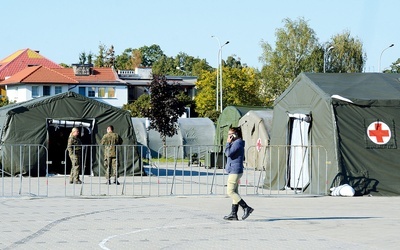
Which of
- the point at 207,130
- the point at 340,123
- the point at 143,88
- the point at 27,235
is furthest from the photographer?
the point at 143,88

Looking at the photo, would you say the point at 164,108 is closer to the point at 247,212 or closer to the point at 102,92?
the point at 247,212

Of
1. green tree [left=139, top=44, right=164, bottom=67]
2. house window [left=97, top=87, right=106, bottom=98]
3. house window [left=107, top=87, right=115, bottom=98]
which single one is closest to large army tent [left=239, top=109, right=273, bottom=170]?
house window [left=97, top=87, right=106, bottom=98]

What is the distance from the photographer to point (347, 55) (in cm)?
8175

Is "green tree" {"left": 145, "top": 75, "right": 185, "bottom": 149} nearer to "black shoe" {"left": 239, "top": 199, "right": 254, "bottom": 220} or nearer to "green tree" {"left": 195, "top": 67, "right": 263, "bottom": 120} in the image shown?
"green tree" {"left": 195, "top": 67, "right": 263, "bottom": 120}

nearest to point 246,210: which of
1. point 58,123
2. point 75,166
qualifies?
point 75,166

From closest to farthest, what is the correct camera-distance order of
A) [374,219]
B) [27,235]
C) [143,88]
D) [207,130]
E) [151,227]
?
[27,235] < [151,227] < [374,219] < [207,130] < [143,88]

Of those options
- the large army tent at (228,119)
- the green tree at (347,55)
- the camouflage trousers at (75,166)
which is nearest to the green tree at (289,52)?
the green tree at (347,55)

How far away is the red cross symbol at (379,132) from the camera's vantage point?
2280cm

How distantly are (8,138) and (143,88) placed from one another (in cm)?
8124

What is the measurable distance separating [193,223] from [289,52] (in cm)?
6667

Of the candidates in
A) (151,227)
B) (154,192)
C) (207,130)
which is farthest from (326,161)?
(207,130)

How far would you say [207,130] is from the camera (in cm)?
5650

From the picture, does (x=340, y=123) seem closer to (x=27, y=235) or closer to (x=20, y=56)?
(x=27, y=235)

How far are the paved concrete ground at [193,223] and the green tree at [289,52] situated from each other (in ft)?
198
